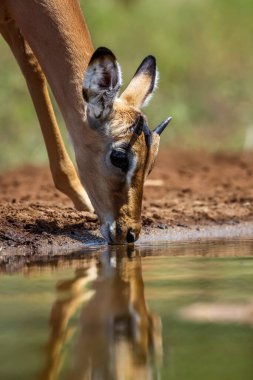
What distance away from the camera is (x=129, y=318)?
4973 mm

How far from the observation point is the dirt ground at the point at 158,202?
8.29 m

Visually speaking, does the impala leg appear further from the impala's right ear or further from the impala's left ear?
the impala's right ear

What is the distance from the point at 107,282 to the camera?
606 centimetres

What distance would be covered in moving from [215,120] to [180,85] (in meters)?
1.18

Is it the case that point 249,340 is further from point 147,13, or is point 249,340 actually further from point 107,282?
point 147,13

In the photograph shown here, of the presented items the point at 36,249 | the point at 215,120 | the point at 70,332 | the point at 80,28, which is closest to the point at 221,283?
the point at 70,332

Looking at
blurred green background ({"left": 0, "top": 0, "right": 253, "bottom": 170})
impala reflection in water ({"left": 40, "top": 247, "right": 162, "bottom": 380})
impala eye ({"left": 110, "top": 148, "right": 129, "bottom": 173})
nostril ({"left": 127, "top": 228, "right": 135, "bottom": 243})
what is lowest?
impala reflection in water ({"left": 40, "top": 247, "right": 162, "bottom": 380})

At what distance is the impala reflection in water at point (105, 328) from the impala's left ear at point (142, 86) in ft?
7.65

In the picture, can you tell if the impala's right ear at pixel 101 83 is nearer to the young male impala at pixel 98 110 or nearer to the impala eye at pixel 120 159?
the young male impala at pixel 98 110

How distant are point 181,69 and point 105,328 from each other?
13.7 m

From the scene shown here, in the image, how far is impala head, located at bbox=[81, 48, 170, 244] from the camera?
803 cm

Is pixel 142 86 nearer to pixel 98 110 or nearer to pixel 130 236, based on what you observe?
pixel 98 110

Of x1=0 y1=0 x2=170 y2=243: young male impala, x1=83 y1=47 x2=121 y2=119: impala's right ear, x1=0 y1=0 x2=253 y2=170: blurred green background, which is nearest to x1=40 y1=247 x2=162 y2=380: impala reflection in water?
x1=0 y1=0 x2=170 y2=243: young male impala

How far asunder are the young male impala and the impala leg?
2.85 feet
